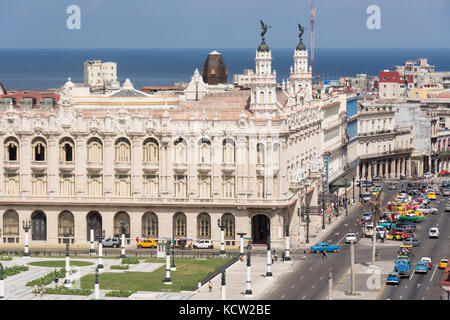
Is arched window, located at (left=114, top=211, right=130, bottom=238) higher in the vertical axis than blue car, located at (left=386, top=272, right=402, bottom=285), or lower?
higher

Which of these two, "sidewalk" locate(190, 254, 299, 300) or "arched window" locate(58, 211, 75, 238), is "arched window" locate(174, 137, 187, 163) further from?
"sidewalk" locate(190, 254, 299, 300)

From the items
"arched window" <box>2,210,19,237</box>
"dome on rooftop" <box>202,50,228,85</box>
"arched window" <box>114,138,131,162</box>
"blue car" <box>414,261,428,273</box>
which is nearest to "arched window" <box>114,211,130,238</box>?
"arched window" <box>114,138,131,162</box>

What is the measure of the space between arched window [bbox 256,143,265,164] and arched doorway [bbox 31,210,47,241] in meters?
25.5

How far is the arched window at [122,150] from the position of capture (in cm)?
13300

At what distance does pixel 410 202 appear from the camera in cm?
16262

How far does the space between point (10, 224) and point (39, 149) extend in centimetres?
930

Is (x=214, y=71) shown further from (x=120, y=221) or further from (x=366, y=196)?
(x=120, y=221)

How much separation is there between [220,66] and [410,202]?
43.3 metres

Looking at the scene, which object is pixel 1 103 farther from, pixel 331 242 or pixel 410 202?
pixel 410 202

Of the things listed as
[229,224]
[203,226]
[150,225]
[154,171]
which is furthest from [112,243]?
[229,224]

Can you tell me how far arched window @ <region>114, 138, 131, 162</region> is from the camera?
13300cm

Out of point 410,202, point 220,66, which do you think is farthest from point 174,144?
point 220,66

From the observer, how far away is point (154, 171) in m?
132

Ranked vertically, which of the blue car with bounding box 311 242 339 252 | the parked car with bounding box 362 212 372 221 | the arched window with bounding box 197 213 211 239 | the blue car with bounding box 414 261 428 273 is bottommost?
the blue car with bounding box 414 261 428 273
